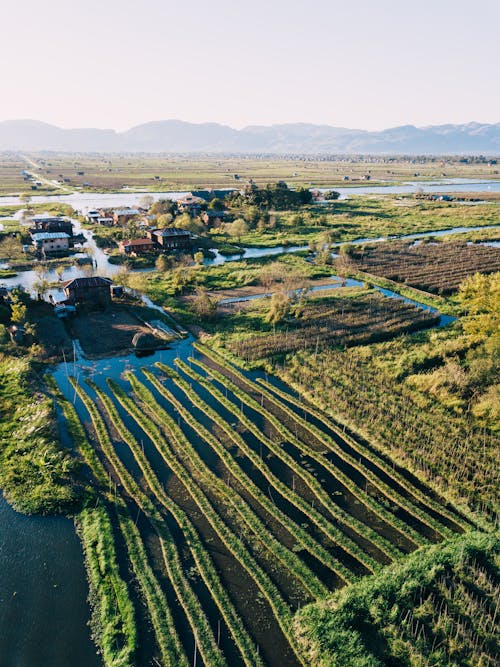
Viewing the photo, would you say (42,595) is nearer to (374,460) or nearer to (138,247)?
(374,460)

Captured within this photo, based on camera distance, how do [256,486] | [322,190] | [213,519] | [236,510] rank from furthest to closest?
[322,190], [256,486], [236,510], [213,519]

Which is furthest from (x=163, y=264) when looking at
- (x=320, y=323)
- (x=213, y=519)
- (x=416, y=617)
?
(x=416, y=617)

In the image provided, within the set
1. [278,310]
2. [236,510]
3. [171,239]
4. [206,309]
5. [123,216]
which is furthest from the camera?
[123,216]

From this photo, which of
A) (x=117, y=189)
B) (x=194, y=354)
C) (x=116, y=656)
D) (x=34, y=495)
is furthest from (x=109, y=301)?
(x=117, y=189)

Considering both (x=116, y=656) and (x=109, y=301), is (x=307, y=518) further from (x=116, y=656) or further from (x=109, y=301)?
(x=109, y=301)

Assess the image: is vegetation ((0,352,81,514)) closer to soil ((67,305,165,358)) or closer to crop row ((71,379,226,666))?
crop row ((71,379,226,666))
